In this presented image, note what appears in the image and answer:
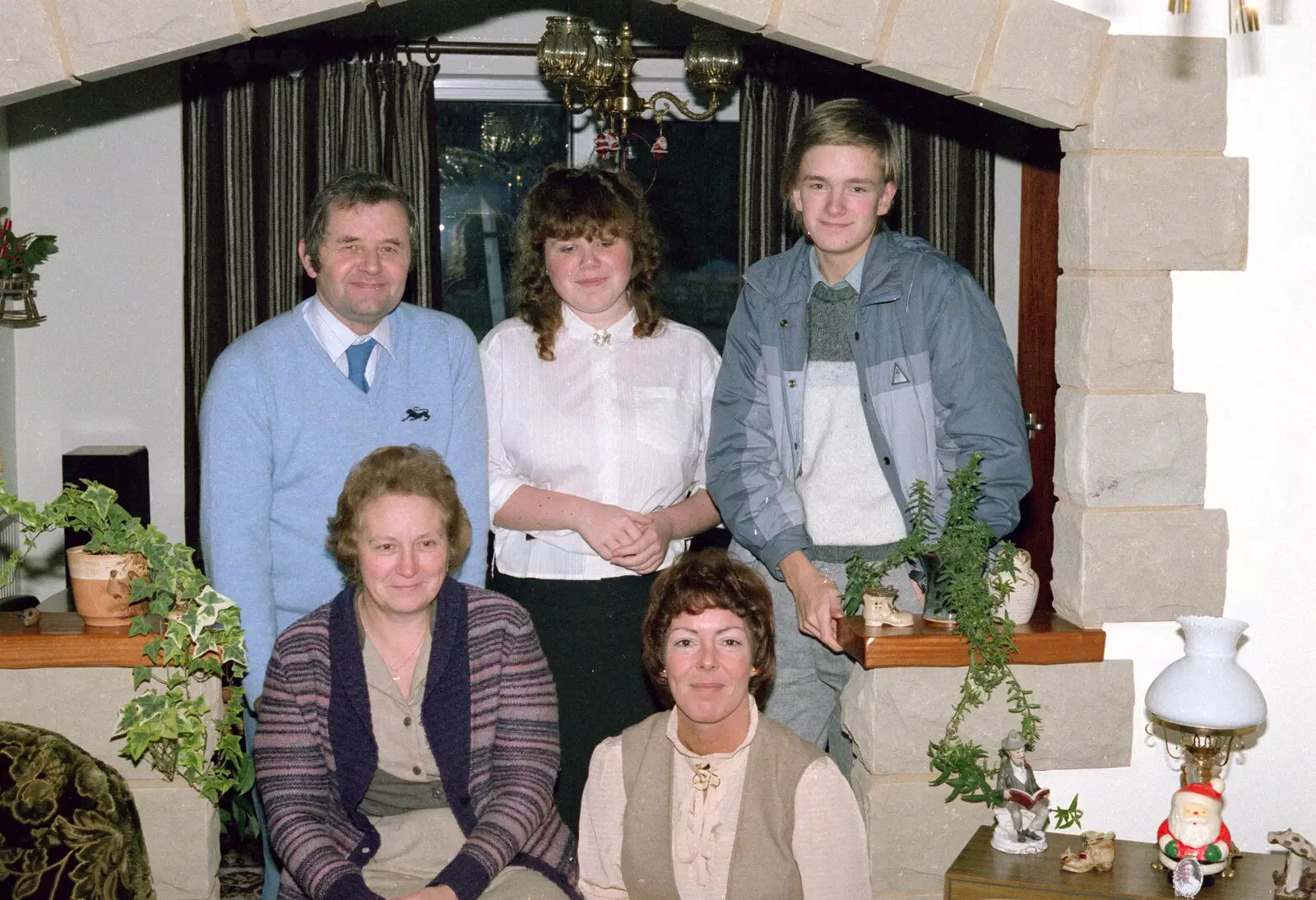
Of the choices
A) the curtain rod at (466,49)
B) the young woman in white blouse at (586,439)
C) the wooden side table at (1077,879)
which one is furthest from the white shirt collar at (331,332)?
the curtain rod at (466,49)

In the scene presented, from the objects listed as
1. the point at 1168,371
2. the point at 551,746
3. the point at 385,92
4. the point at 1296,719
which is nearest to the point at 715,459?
the point at 551,746

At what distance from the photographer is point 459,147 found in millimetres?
5328

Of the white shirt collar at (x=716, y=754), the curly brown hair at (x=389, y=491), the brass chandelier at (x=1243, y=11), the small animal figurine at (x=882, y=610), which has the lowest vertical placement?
the white shirt collar at (x=716, y=754)

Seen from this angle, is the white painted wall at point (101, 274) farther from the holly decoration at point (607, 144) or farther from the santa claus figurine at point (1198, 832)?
the santa claus figurine at point (1198, 832)

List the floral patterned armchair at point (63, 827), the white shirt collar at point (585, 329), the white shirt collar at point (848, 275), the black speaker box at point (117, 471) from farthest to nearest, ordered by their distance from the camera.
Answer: the black speaker box at point (117, 471) → the white shirt collar at point (585, 329) → the white shirt collar at point (848, 275) → the floral patterned armchair at point (63, 827)

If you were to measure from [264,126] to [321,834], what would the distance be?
3302 mm

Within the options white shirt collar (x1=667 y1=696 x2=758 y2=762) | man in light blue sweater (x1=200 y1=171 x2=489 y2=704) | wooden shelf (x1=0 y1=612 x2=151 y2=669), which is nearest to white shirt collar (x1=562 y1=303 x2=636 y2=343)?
man in light blue sweater (x1=200 y1=171 x2=489 y2=704)

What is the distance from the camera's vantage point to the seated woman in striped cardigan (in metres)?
2.35

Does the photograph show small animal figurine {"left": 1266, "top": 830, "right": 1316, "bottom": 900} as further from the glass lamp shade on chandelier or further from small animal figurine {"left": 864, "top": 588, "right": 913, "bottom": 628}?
small animal figurine {"left": 864, "top": 588, "right": 913, "bottom": 628}

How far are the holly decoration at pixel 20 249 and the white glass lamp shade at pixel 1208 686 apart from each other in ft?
12.6

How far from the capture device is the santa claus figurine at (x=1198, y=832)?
7.38 feet

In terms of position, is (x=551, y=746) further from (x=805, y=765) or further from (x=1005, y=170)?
A: (x=1005, y=170)

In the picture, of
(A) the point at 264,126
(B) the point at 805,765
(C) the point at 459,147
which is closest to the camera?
(B) the point at 805,765

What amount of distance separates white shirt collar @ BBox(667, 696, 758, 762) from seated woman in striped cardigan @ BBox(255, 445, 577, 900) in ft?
0.76
